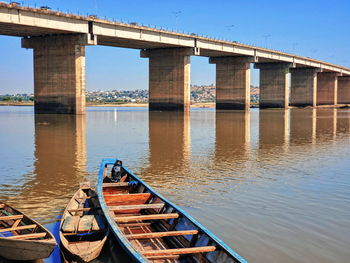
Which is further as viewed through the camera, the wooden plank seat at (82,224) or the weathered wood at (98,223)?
the weathered wood at (98,223)

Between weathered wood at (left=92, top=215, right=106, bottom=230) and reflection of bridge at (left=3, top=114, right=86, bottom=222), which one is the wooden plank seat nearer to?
weathered wood at (left=92, top=215, right=106, bottom=230)

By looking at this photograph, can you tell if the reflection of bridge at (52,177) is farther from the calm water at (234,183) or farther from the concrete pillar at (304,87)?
the concrete pillar at (304,87)

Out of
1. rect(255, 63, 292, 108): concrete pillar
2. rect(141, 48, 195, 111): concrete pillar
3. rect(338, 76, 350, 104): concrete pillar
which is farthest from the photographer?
rect(338, 76, 350, 104): concrete pillar

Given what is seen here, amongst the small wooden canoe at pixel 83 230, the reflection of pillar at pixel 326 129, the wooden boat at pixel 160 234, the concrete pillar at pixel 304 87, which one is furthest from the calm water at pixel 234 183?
the concrete pillar at pixel 304 87

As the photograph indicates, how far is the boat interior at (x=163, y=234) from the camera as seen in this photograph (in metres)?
7.00

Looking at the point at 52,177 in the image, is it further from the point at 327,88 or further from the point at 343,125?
the point at 327,88

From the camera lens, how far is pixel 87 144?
84.3ft

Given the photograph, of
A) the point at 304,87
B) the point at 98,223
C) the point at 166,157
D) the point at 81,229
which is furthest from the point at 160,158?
the point at 304,87

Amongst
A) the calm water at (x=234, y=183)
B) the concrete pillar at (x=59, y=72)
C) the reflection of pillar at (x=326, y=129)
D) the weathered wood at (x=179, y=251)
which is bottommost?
the calm water at (x=234, y=183)

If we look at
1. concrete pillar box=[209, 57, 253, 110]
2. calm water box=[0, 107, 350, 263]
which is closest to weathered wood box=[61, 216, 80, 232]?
calm water box=[0, 107, 350, 263]

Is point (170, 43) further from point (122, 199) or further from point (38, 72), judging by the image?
point (122, 199)

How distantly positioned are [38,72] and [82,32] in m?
9.58

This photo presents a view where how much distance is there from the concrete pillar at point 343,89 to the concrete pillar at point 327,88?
15153mm

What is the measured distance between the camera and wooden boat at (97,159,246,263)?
695cm
